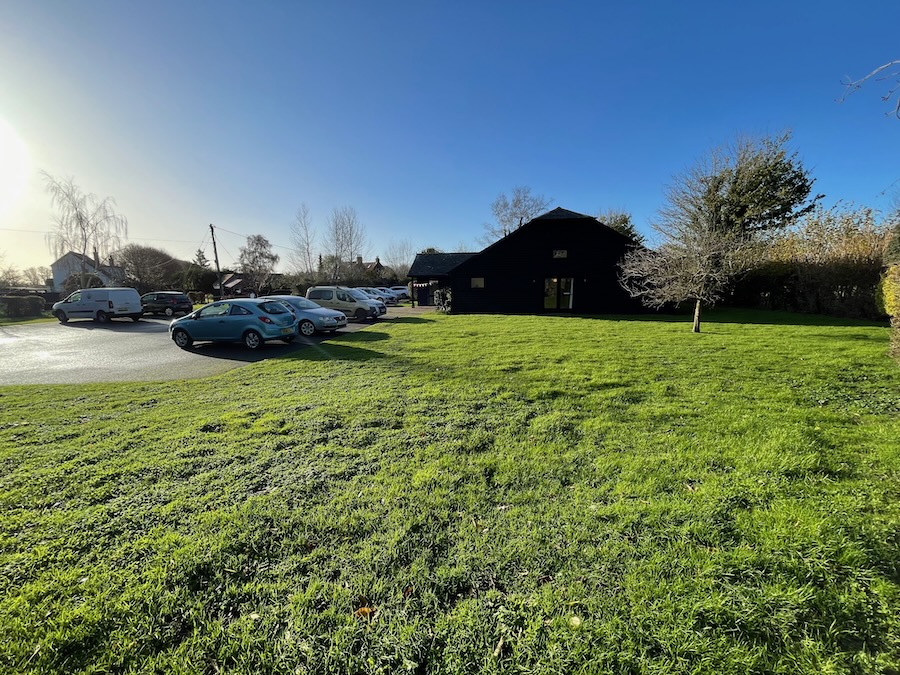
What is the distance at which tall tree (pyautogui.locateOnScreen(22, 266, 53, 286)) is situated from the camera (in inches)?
2058

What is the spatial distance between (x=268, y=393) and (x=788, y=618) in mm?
6662

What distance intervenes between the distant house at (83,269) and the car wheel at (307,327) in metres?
30.5

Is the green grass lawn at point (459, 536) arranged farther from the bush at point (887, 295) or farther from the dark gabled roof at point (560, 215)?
the dark gabled roof at point (560, 215)

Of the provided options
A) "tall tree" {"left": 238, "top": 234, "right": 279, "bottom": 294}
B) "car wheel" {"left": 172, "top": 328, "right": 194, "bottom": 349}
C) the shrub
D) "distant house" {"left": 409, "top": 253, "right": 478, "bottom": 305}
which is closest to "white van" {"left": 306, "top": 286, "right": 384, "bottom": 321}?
"car wheel" {"left": 172, "top": 328, "right": 194, "bottom": 349}

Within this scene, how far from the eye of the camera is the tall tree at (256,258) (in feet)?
168

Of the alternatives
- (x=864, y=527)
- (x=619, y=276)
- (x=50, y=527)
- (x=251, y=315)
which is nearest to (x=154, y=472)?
(x=50, y=527)

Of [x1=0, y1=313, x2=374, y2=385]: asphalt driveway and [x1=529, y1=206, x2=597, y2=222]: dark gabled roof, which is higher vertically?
[x1=529, y1=206, x2=597, y2=222]: dark gabled roof

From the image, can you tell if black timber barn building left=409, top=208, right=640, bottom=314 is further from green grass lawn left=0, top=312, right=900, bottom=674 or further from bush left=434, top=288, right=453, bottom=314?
green grass lawn left=0, top=312, right=900, bottom=674

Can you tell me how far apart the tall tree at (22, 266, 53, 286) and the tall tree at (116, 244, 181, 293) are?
831 inches

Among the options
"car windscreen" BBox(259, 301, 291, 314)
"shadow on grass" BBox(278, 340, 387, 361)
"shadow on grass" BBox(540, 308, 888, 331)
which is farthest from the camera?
"shadow on grass" BBox(540, 308, 888, 331)

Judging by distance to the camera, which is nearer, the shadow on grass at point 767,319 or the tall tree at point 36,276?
the shadow on grass at point 767,319

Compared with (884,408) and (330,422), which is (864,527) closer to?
(884,408)

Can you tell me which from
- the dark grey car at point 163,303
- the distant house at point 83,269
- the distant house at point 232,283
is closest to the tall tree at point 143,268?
the distant house at point 83,269

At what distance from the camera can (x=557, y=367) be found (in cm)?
746
